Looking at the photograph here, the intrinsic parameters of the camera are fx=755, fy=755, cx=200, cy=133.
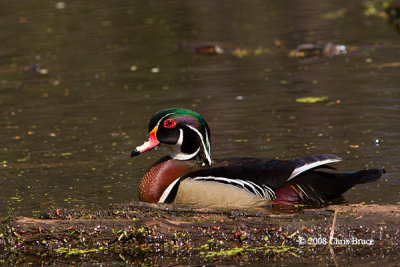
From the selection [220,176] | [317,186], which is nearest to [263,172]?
[220,176]

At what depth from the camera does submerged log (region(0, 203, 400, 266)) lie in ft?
18.4

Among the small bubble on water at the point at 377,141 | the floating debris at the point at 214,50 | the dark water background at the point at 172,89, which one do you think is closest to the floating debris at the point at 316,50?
the dark water background at the point at 172,89

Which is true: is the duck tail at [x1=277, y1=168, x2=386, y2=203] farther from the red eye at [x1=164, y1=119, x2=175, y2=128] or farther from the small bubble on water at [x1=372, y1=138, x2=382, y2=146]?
the small bubble on water at [x1=372, y1=138, x2=382, y2=146]

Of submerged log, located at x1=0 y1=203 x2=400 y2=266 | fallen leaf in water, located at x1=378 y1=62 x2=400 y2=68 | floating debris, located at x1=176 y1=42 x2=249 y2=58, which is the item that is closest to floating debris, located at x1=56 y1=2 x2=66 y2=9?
floating debris, located at x1=176 y1=42 x2=249 y2=58

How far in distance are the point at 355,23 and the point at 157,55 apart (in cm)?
499

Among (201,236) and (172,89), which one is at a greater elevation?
(201,236)

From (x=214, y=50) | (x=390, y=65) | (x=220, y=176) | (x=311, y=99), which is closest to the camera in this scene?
(x=220, y=176)

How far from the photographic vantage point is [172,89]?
1266 cm

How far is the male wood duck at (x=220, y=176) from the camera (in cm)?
679

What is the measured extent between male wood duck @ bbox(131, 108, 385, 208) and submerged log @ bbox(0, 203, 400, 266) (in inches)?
32.4

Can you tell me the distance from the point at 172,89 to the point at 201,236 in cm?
708

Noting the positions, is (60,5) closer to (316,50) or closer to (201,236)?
(316,50)

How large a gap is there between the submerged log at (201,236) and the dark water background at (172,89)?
1.30 m

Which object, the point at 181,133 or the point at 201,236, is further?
the point at 181,133
